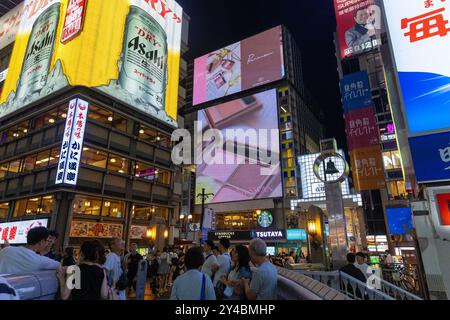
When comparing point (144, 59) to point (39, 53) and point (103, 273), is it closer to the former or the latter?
point (39, 53)

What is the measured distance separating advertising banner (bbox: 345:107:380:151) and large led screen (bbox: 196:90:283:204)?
1545 cm

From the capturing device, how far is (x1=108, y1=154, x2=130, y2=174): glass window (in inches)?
1144

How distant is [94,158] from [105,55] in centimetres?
1029

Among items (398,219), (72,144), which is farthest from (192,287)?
(398,219)

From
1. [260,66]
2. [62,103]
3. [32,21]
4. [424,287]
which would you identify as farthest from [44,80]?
[260,66]

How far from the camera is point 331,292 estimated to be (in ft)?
12.4

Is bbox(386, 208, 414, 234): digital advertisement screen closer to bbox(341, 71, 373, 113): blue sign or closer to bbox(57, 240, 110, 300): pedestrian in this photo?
bbox(341, 71, 373, 113): blue sign

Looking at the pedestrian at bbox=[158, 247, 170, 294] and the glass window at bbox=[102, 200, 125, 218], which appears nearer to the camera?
the pedestrian at bbox=[158, 247, 170, 294]

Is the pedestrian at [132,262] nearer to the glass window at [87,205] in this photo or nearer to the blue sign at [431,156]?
the blue sign at [431,156]

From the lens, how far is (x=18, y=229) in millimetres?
25922

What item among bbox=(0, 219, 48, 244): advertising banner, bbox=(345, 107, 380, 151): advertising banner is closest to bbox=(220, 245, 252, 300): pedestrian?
bbox=(0, 219, 48, 244): advertising banner

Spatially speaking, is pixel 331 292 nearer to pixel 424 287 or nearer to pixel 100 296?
pixel 100 296

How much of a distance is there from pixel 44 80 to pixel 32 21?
38.7 feet

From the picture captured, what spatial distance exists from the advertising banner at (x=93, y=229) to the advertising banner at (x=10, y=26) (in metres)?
34.4
